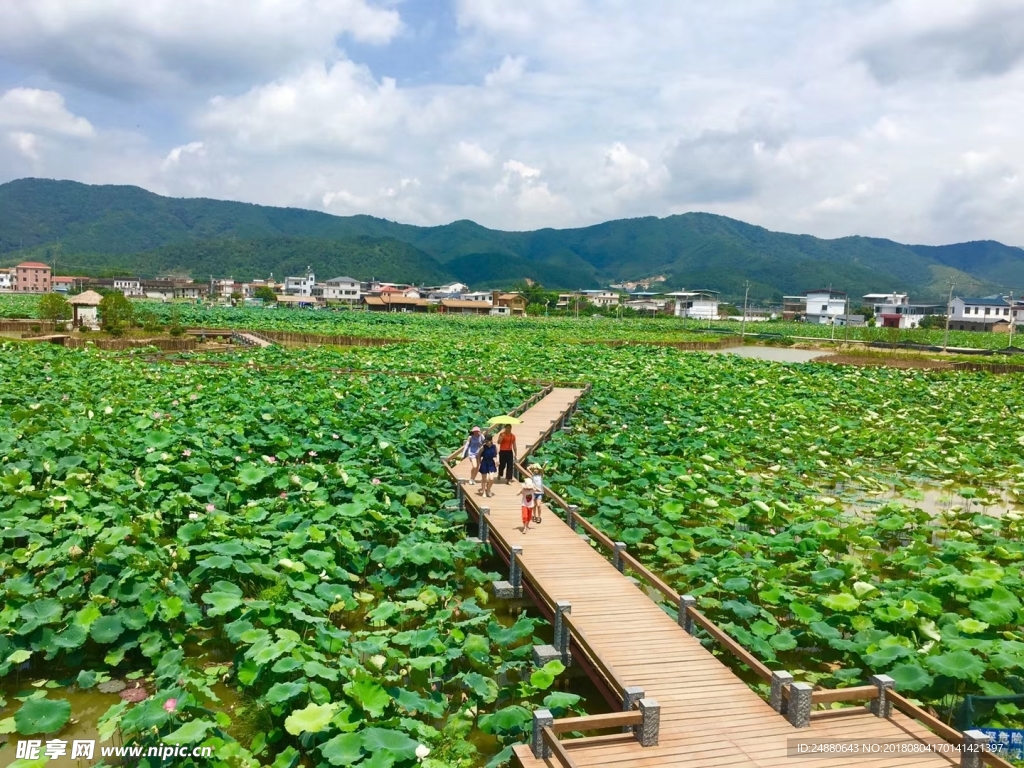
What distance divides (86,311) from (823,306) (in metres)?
84.8

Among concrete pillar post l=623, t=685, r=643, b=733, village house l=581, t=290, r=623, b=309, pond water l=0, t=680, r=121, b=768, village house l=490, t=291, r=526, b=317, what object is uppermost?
village house l=581, t=290, r=623, b=309

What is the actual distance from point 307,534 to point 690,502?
5627 mm

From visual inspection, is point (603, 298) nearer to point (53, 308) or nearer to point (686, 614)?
point (53, 308)

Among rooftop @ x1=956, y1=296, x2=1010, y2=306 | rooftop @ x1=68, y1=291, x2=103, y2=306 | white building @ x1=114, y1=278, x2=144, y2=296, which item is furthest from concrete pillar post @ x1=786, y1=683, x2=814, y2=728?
white building @ x1=114, y1=278, x2=144, y2=296

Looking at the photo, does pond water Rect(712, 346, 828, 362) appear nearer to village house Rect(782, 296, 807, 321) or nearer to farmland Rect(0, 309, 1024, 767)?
farmland Rect(0, 309, 1024, 767)

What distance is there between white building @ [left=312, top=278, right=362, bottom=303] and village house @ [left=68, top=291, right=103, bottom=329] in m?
72.9

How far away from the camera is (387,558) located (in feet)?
24.4

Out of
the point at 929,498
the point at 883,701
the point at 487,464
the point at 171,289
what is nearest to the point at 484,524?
the point at 487,464

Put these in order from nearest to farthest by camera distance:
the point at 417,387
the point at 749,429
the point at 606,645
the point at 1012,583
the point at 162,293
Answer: the point at 606,645, the point at 1012,583, the point at 749,429, the point at 417,387, the point at 162,293

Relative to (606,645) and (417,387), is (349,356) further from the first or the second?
(606,645)

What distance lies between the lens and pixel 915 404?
20.9 m

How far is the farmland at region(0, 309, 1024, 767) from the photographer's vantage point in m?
5.13

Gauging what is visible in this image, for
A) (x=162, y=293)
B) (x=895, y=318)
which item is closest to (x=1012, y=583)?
(x=895, y=318)

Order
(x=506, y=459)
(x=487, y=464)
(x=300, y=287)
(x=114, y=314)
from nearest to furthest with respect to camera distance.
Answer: (x=487, y=464) → (x=506, y=459) → (x=114, y=314) → (x=300, y=287)
